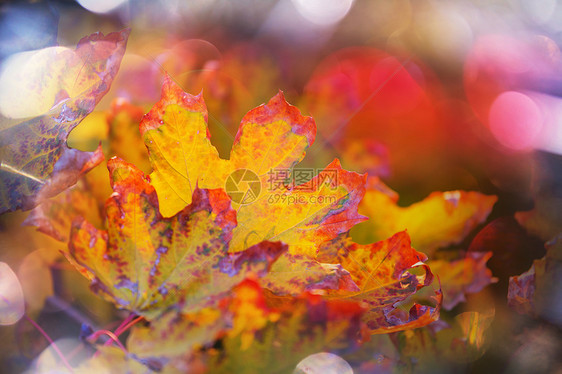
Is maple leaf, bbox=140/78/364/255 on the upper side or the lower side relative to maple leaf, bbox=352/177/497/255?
upper

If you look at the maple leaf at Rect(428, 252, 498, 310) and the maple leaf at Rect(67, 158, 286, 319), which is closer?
the maple leaf at Rect(67, 158, 286, 319)

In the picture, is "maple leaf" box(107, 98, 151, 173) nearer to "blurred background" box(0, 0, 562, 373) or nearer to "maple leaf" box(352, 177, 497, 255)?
"blurred background" box(0, 0, 562, 373)

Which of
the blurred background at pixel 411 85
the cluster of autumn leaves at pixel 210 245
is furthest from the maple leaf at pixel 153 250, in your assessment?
the blurred background at pixel 411 85

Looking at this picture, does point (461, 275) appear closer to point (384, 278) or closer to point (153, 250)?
point (384, 278)

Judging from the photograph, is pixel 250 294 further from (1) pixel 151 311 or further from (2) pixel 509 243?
(2) pixel 509 243

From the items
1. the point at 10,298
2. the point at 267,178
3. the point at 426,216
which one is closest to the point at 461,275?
the point at 426,216

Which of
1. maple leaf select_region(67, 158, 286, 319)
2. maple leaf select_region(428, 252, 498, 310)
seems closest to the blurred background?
maple leaf select_region(428, 252, 498, 310)
